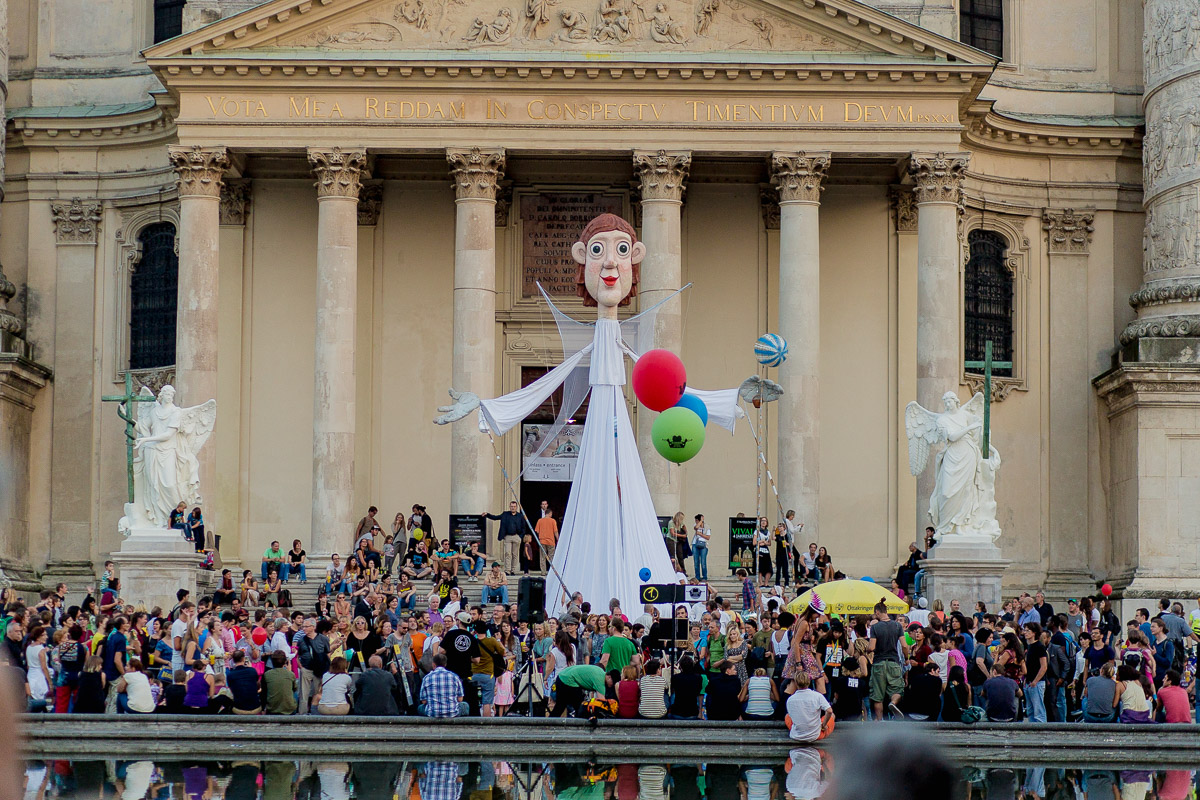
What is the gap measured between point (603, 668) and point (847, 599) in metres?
3.66

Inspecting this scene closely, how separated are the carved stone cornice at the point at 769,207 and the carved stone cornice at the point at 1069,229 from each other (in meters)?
6.78

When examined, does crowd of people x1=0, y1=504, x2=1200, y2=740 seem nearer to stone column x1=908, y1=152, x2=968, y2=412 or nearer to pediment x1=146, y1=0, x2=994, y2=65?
stone column x1=908, y1=152, x2=968, y2=412

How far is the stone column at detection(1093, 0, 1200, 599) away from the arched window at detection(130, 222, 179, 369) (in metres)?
21.4

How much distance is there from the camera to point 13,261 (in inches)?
1612

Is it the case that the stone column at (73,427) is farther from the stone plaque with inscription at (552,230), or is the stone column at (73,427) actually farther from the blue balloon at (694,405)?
the blue balloon at (694,405)

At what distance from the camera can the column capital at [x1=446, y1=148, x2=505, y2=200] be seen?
118ft

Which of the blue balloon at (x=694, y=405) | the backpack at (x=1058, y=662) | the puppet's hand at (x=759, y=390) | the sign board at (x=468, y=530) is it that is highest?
the puppet's hand at (x=759, y=390)

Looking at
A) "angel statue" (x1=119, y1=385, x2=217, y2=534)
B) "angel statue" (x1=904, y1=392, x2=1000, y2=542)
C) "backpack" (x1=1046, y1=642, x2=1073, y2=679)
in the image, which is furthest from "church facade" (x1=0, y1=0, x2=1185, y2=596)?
"backpack" (x1=1046, y1=642, x2=1073, y2=679)

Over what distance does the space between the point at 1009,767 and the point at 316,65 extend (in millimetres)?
22919

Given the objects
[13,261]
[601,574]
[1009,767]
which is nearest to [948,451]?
[601,574]

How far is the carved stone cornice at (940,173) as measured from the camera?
35688 millimetres

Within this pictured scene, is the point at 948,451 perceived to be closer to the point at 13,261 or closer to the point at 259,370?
the point at 259,370

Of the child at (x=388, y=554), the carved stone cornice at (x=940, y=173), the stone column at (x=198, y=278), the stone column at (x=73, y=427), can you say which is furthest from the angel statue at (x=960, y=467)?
the stone column at (x=73, y=427)

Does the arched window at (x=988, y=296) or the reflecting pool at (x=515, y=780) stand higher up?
the arched window at (x=988, y=296)
